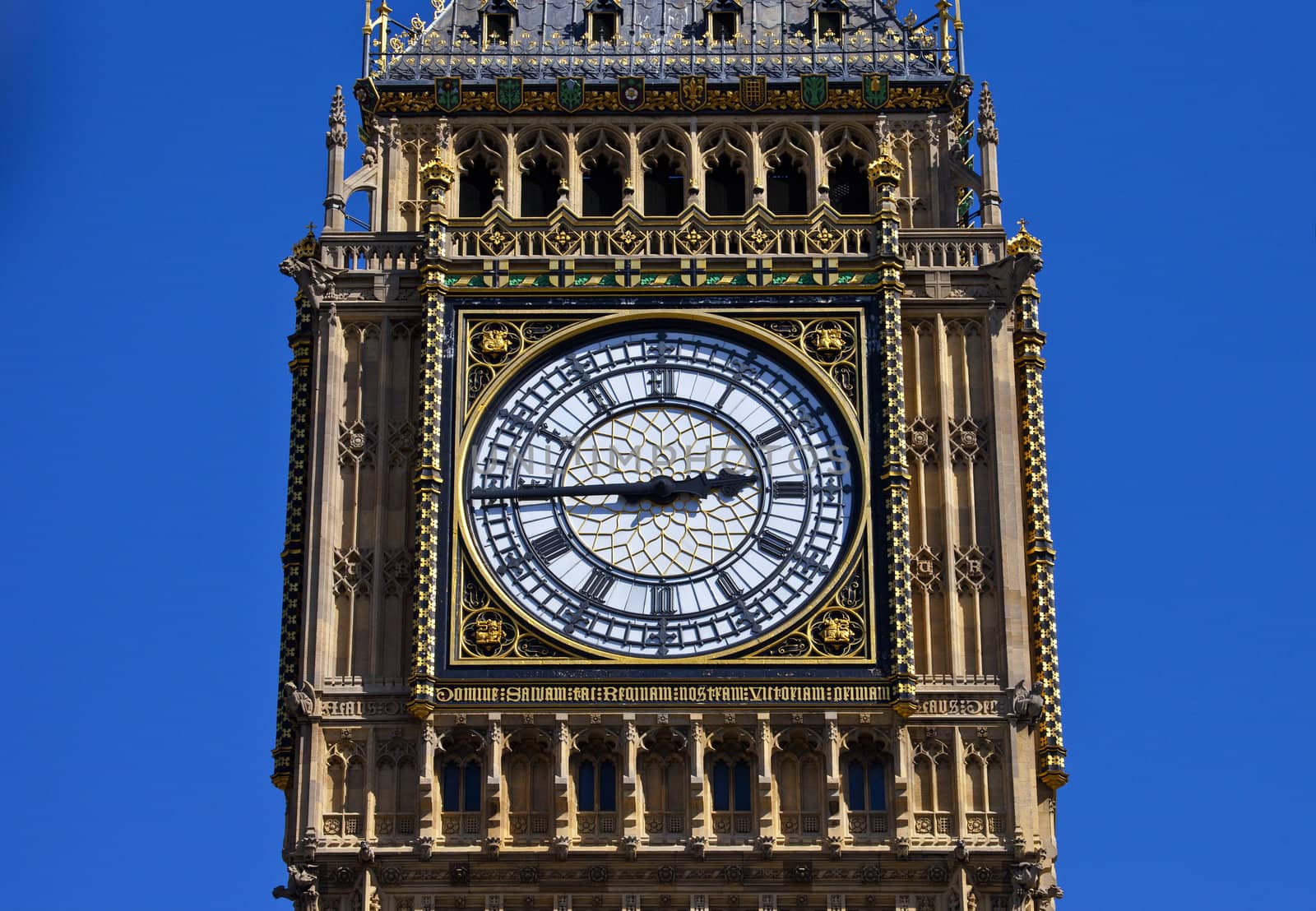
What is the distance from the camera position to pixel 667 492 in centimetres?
3469

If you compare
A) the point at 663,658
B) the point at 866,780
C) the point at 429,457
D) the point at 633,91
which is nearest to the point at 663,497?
the point at 663,658

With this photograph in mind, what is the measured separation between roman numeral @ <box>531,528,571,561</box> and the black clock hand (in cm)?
37

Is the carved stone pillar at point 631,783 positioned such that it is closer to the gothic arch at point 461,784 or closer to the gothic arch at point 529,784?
the gothic arch at point 529,784

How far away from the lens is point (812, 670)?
3369 cm

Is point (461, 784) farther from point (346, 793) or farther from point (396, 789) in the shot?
point (346, 793)

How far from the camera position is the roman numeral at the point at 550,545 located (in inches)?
1358

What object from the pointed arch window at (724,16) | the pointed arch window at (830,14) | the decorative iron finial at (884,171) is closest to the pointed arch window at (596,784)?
the decorative iron finial at (884,171)

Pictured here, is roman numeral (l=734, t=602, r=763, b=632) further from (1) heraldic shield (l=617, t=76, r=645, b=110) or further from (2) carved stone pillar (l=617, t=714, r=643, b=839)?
(1) heraldic shield (l=617, t=76, r=645, b=110)

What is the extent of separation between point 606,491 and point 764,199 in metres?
3.70

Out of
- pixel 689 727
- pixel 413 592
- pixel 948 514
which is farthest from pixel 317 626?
pixel 948 514

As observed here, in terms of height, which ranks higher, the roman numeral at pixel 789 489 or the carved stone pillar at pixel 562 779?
the roman numeral at pixel 789 489

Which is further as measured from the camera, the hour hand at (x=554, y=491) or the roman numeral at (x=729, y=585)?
the hour hand at (x=554, y=491)

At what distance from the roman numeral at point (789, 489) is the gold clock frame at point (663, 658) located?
1.67ft

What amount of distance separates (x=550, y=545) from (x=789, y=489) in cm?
215
